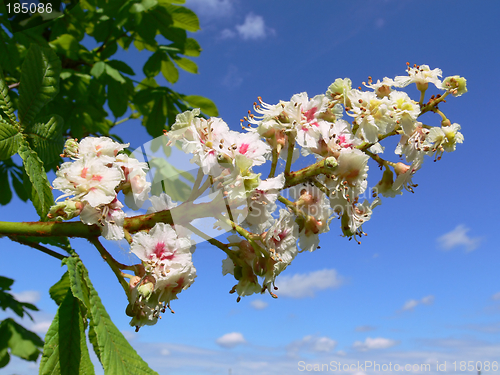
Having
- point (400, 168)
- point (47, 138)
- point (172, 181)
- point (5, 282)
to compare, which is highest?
point (172, 181)

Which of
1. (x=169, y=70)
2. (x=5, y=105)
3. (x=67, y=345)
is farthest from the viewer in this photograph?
(x=169, y=70)

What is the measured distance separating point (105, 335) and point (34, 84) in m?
1.16

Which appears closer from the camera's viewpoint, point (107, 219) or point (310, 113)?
point (107, 219)

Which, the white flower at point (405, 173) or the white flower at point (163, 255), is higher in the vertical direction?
the white flower at point (405, 173)

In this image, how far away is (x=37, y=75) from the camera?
185 centimetres

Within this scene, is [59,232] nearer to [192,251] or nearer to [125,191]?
[125,191]

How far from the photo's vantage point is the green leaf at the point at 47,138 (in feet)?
6.10

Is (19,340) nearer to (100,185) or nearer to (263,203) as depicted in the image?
(100,185)

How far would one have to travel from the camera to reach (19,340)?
13.3 ft

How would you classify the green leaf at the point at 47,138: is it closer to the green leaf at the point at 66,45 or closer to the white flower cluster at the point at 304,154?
the white flower cluster at the point at 304,154

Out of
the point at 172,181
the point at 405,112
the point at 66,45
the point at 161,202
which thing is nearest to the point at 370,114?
the point at 405,112

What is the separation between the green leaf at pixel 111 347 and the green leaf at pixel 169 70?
8.28ft

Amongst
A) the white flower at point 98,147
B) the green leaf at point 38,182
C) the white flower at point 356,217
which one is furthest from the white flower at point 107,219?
the white flower at point 356,217

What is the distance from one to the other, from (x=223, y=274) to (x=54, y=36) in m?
2.91
